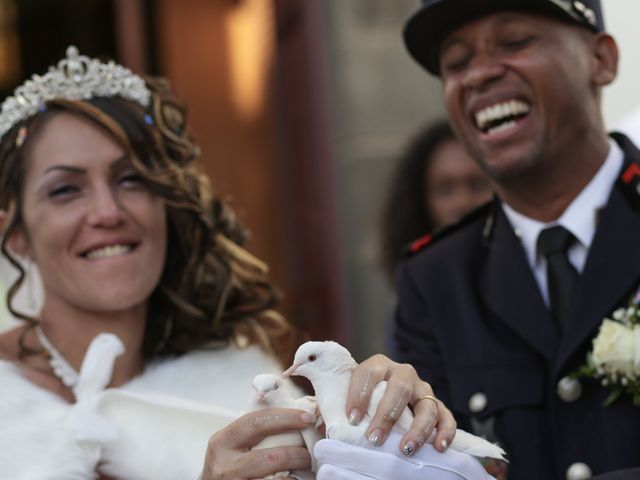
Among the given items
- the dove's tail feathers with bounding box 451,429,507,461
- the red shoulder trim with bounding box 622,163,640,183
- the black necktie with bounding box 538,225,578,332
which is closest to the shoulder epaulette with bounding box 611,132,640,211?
the red shoulder trim with bounding box 622,163,640,183

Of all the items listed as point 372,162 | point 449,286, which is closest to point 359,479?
point 449,286

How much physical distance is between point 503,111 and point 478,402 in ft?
2.53

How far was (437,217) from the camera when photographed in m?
4.51

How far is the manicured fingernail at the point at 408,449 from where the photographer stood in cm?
188

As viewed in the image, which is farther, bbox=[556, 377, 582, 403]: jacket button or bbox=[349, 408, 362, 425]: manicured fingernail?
bbox=[556, 377, 582, 403]: jacket button

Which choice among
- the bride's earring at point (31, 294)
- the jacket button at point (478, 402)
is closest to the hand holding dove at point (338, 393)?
the jacket button at point (478, 402)

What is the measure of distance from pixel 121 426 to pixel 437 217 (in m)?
2.11

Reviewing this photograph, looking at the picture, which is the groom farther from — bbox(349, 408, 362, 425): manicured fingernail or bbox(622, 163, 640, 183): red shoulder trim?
bbox(349, 408, 362, 425): manicured fingernail

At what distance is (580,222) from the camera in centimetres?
279

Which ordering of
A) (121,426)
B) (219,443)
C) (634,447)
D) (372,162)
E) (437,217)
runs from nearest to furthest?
(219,443)
(634,447)
(121,426)
(437,217)
(372,162)

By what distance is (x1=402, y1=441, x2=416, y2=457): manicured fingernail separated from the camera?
1.88 m

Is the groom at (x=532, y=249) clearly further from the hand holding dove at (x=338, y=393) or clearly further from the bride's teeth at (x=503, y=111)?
the hand holding dove at (x=338, y=393)

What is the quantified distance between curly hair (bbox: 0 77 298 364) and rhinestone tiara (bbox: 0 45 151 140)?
32mm

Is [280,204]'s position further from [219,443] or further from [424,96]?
[219,443]
